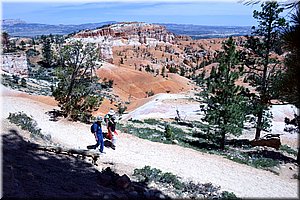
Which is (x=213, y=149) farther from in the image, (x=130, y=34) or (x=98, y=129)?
(x=130, y=34)

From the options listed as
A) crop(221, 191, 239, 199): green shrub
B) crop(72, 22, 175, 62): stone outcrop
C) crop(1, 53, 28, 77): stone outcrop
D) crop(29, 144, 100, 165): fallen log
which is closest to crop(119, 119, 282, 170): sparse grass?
crop(221, 191, 239, 199): green shrub

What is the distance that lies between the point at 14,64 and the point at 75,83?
1107 inches

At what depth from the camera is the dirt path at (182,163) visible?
38.3ft

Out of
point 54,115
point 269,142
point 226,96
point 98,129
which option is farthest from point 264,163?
point 54,115

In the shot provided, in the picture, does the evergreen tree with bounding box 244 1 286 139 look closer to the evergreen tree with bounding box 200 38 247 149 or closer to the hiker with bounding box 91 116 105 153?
the evergreen tree with bounding box 200 38 247 149

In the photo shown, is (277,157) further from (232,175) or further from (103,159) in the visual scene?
(103,159)

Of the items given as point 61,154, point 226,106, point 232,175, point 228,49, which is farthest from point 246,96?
point 61,154

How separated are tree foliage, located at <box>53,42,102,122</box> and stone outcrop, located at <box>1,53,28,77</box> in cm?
2617

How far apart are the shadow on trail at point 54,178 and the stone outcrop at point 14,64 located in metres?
34.4

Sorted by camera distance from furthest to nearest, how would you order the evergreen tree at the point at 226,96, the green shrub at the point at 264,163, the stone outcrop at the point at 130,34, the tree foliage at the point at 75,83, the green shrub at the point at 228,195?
the stone outcrop at the point at 130,34 < the tree foliage at the point at 75,83 < the evergreen tree at the point at 226,96 < the green shrub at the point at 264,163 < the green shrub at the point at 228,195

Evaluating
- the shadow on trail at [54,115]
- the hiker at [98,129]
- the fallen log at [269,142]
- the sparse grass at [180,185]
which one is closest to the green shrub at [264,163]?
the fallen log at [269,142]

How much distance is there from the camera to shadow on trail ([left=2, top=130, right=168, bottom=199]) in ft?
24.5

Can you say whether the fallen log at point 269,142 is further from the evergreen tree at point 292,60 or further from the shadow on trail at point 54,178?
the evergreen tree at point 292,60

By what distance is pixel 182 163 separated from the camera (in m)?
13.6
